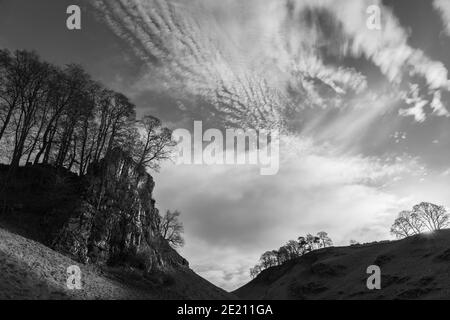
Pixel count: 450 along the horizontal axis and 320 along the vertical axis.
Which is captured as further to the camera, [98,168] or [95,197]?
[98,168]

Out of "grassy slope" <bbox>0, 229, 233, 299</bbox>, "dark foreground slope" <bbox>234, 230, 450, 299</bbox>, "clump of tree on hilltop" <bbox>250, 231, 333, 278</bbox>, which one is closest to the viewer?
"grassy slope" <bbox>0, 229, 233, 299</bbox>

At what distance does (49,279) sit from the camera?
1909 cm

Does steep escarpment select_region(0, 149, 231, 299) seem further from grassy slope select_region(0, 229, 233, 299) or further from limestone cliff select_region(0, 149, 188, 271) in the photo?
grassy slope select_region(0, 229, 233, 299)

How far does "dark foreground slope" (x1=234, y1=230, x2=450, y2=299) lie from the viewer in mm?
Answer: 48153

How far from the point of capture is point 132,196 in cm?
4038

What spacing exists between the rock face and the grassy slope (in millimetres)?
2396

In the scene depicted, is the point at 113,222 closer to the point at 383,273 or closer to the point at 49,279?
the point at 49,279

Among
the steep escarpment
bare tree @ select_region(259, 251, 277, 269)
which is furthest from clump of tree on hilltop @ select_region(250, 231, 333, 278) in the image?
the steep escarpment

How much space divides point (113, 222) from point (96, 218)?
8.26 feet

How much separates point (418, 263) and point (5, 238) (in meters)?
63.8
